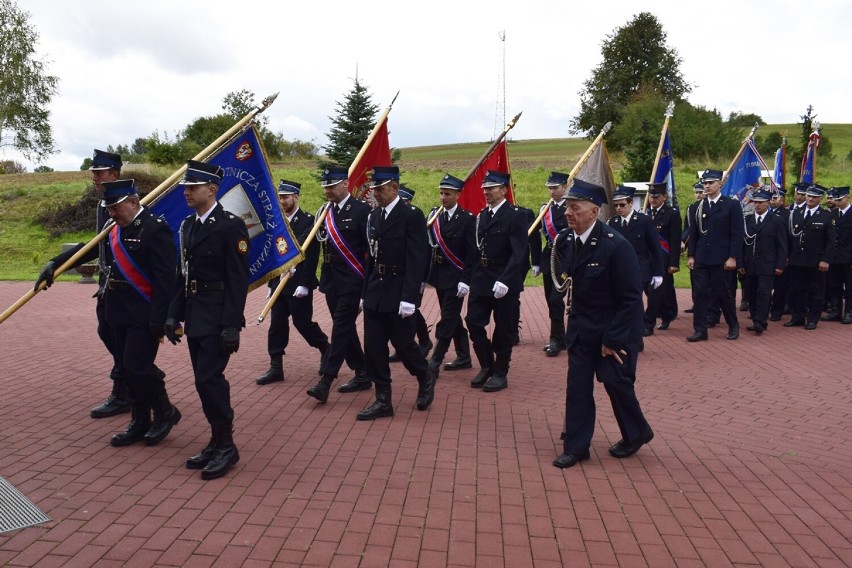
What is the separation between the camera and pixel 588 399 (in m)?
5.50

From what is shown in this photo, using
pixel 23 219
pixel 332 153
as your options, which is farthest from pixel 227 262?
pixel 23 219

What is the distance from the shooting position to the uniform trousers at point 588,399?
5430 millimetres

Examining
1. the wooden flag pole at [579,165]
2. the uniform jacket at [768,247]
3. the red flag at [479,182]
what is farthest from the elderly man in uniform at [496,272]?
the uniform jacket at [768,247]

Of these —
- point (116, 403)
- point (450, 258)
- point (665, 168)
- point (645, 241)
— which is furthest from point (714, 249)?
point (116, 403)

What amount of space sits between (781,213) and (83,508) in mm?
10888

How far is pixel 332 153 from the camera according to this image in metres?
20.2

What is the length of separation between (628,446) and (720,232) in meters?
5.67

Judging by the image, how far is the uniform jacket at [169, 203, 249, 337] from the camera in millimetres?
5129

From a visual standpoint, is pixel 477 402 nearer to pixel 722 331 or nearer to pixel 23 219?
pixel 722 331

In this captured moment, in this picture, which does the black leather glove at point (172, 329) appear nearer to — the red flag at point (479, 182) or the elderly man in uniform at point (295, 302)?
the elderly man in uniform at point (295, 302)

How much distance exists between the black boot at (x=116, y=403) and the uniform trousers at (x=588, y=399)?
3.77 meters

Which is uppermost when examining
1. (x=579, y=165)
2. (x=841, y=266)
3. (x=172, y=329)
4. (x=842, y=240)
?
(x=579, y=165)

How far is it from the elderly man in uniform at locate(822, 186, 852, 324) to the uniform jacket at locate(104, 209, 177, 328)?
1034cm

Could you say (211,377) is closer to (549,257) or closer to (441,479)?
(441,479)
